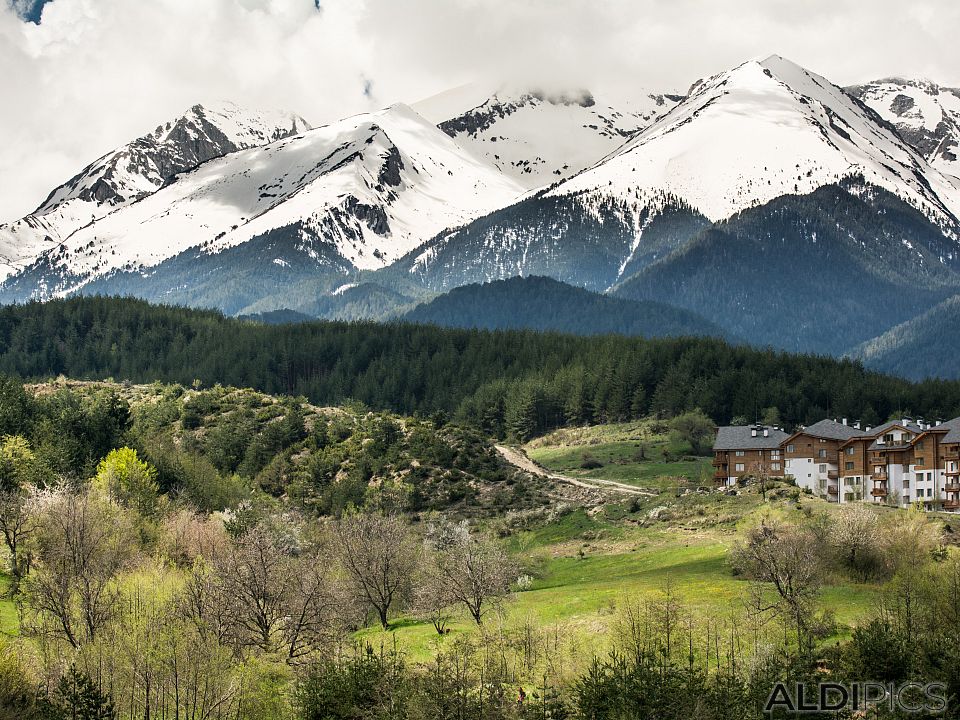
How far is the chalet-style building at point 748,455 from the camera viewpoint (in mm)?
160625

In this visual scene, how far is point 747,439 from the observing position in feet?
544

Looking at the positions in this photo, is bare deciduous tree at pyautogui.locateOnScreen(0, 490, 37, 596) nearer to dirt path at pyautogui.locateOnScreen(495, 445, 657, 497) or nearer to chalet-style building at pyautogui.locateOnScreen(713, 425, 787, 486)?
dirt path at pyautogui.locateOnScreen(495, 445, 657, 497)

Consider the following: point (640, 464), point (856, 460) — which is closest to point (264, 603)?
point (856, 460)

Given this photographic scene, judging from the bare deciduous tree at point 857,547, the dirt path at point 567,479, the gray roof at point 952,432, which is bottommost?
the bare deciduous tree at point 857,547

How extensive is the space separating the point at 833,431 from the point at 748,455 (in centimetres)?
1153

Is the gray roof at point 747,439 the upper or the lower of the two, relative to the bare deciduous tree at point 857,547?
upper

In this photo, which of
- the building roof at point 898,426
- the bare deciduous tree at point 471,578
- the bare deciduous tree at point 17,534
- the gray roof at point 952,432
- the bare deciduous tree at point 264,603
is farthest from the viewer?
the building roof at point 898,426

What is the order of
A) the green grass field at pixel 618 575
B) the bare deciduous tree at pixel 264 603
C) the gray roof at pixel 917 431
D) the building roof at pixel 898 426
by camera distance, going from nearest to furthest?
the bare deciduous tree at pixel 264 603 < the green grass field at pixel 618 575 < the gray roof at pixel 917 431 < the building roof at pixel 898 426

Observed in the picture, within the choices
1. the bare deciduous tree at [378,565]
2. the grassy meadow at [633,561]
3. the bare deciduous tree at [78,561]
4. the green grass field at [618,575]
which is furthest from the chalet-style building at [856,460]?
the bare deciduous tree at [78,561]

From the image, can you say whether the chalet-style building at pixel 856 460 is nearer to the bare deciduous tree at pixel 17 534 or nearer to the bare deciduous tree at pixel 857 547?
the bare deciduous tree at pixel 857 547

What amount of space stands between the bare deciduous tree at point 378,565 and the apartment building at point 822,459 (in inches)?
3071

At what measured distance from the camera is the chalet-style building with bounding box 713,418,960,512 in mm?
147875

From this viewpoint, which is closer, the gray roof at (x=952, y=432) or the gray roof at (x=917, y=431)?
the gray roof at (x=952, y=432)

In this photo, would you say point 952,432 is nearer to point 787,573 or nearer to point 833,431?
point 833,431
